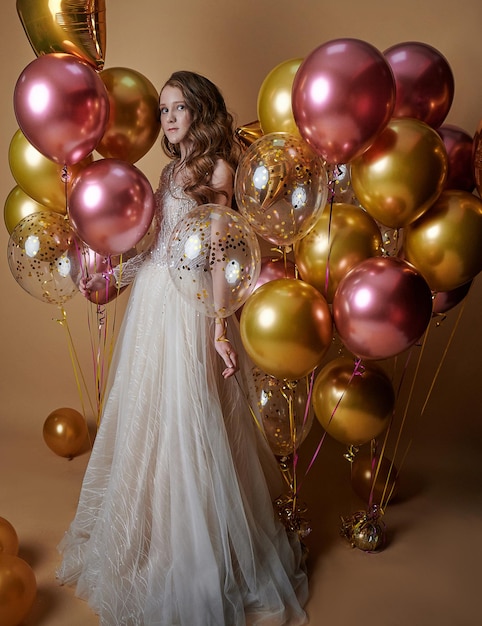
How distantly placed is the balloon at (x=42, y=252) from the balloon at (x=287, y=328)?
26.8 inches

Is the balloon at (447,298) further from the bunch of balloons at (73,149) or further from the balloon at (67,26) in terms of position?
the balloon at (67,26)

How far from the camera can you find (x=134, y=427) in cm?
205

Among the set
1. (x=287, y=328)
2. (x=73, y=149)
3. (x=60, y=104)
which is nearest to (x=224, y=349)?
(x=287, y=328)

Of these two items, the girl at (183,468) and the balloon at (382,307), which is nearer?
the balloon at (382,307)

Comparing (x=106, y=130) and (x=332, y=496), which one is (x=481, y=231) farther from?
(x=332, y=496)

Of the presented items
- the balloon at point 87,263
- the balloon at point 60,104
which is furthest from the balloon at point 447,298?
the balloon at point 60,104

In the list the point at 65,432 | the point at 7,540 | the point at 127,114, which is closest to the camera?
the point at 127,114

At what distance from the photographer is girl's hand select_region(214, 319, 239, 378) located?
1.98 metres

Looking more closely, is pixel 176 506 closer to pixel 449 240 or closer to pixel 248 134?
pixel 449 240

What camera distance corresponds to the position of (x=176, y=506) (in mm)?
2000

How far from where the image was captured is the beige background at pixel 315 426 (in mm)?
2248

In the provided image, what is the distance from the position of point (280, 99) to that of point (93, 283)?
2.83ft

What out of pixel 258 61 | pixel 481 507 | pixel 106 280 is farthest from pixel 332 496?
pixel 258 61

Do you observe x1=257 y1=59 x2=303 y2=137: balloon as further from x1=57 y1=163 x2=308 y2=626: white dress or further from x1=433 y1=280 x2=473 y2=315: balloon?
x1=433 y1=280 x2=473 y2=315: balloon
